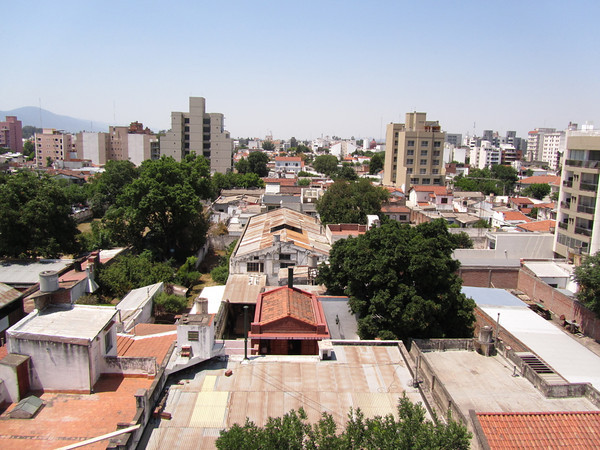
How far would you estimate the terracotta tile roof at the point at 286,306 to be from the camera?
14945 millimetres

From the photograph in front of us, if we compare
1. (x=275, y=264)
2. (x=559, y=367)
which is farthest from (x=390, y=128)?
(x=559, y=367)

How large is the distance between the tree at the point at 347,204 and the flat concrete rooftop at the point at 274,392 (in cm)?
2359

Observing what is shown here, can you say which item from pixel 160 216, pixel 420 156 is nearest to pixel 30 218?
pixel 160 216

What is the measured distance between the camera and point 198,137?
7669cm

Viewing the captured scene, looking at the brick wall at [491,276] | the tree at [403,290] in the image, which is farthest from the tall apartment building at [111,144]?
the tree at [403,290]

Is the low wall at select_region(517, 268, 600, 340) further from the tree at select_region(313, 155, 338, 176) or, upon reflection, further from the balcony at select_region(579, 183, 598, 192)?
the tree at select_region(313, 155, 338, 176)

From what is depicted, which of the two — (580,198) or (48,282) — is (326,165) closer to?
(580,198)

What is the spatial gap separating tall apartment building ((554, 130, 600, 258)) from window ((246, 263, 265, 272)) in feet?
59.8

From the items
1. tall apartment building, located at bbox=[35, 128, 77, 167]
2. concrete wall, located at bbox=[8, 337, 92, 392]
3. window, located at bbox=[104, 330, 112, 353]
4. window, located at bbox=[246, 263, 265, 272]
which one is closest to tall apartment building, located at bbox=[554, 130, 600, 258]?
window, located at bbox=[246, 263, 265, 272]

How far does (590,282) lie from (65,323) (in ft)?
67.7

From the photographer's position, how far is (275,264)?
23625mm

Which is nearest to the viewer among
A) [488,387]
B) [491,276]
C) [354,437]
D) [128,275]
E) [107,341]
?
[354,437]

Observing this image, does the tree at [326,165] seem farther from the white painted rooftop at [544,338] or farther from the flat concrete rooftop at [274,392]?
the flat concrete rooftop at [274,392]

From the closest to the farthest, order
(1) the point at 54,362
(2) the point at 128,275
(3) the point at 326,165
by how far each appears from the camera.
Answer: (1) the point at 54,362 < (2) the point at 128,275 < (3) the point at 326,165
